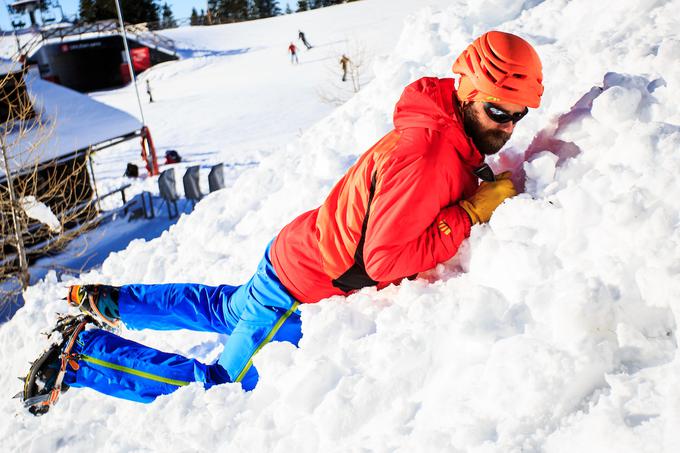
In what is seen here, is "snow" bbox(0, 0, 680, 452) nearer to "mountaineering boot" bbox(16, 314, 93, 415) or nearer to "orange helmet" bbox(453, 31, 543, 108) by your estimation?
"mountaineering boot" bbox(16, 314, 93, 415)

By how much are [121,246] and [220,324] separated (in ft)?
34.4

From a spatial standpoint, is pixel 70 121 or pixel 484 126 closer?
pixel 484 126

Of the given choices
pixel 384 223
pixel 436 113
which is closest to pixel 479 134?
pixel 436 113

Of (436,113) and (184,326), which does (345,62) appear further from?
(436,113)

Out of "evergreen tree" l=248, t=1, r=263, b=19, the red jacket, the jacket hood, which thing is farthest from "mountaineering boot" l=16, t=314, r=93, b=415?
"evergreen tree" l=248, t=1, r=263, b=19

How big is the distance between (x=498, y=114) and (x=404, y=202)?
25.7 inches

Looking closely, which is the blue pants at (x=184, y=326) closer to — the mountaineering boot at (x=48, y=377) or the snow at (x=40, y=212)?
the mountaineering boot at (x=48, y=377)

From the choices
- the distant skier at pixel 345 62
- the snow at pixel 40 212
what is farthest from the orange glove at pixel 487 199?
the distant skier at pixel 345 62

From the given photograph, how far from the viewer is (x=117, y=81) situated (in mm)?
40750

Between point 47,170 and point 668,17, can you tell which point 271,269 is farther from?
point 47,170

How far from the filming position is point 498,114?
255 cm

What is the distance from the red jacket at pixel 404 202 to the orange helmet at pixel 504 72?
6.6 inches

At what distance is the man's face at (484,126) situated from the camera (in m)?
2.55

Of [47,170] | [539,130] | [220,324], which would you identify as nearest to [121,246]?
[47,170]
